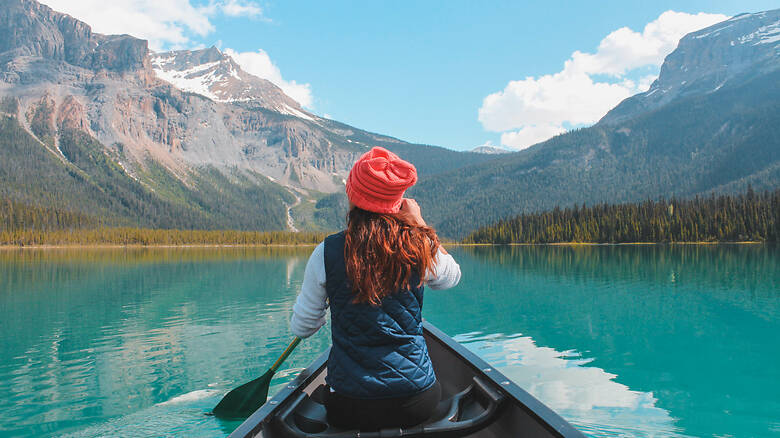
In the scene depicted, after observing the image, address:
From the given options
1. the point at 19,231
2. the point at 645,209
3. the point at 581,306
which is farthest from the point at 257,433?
the point at 19,231

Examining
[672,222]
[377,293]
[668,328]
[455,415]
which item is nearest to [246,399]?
[455,415]

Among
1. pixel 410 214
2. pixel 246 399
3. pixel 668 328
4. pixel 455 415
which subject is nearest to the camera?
pixel 410 214

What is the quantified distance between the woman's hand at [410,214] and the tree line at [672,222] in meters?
97.4

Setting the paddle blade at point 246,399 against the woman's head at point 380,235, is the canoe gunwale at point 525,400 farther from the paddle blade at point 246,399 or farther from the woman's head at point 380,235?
the paddle blade at point 246,399

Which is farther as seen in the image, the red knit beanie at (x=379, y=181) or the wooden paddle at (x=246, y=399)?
the wooden paddle at (x=246, y=399)

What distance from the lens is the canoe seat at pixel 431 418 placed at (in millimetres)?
3396

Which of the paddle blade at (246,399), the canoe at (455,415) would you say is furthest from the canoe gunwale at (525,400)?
the paddle blade at (246,399)

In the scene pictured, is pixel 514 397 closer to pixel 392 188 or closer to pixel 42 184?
pixel 392 188

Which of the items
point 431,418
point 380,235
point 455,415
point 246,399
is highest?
point 380,235

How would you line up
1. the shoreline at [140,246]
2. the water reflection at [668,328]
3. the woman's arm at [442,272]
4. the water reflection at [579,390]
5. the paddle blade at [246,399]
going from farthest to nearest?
the shoreline at [140,246] → the water reflection at [668,328] → the water reflection at [579,390] → the paddle blade at [246,399] → the woman's arm at [442,272]

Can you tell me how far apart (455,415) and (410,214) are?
1.94 m

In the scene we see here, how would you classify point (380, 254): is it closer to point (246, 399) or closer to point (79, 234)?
point (246, 399)

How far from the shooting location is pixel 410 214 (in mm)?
3227

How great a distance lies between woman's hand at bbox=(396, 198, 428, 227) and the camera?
124 inches
